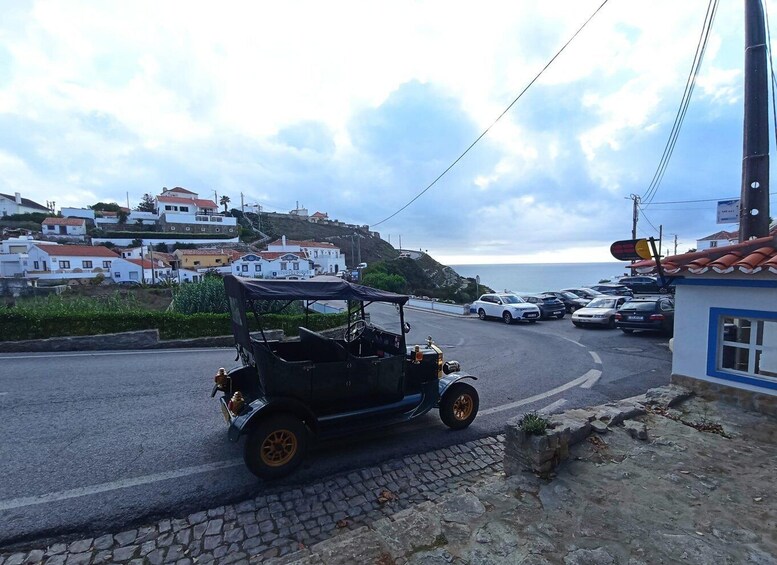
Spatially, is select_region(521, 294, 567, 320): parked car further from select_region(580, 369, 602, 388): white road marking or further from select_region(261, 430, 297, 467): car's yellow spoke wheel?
select_region(261, 430, 297, 467): car's yellow spoke wheel

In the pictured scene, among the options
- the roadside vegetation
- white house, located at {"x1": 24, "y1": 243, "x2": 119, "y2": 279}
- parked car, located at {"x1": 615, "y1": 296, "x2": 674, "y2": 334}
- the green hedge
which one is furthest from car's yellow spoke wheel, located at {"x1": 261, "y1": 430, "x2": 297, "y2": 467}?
white house, located at {"x1": 24, "y1": 243, "x2": 119, "y2": 279}

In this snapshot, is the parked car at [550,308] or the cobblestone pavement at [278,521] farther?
the parked car at [550,308]

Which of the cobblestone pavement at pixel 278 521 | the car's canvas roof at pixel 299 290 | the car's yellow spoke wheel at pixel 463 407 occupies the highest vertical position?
the car's canvas roof at pixel 299 290

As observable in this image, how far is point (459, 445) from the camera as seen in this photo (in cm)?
510

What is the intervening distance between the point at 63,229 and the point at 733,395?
82.3 m

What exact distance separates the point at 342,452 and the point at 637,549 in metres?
3.23

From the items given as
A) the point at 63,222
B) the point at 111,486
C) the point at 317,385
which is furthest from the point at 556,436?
the point at 63,222

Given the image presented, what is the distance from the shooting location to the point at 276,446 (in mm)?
4215

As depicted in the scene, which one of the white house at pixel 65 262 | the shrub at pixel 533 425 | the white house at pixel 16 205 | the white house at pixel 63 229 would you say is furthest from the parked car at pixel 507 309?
the white house at pixel 16 205

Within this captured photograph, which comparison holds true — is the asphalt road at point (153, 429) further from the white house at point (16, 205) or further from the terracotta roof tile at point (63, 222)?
the white house at point (16, 205)

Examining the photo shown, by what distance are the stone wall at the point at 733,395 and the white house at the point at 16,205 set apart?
103 m

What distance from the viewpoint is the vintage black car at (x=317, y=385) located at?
421 centimetres

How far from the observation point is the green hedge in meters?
10.9

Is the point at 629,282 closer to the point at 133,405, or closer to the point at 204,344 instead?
the point at 204,344
